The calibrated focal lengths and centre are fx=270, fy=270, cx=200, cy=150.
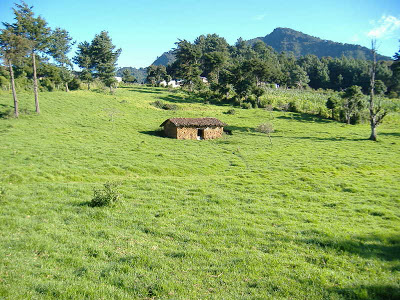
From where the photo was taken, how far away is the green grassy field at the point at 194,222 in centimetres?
805

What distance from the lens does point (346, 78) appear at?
116375mm

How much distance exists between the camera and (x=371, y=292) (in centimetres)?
816

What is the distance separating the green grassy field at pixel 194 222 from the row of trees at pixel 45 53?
13.1 metres

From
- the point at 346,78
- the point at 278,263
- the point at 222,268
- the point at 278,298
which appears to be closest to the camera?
the point at 278,298

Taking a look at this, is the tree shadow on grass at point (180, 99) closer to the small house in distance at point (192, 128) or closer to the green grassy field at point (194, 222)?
the small house in distance at point (192, 128)

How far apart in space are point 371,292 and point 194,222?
296 inches

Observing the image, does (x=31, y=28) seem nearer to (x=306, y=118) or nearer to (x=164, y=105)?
(x=164, y=105)

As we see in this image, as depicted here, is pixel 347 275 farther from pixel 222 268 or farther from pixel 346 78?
pixel 346 78

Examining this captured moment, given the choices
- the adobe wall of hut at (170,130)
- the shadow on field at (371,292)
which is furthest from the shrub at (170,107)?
the shadow on field at (371,292)

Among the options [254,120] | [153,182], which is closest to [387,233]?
[153,182]

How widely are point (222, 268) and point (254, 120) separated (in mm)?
50468

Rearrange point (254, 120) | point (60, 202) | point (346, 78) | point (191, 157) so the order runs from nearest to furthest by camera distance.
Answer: point (60, 202), point (191, 157), point (254, 120), point (346, 78)

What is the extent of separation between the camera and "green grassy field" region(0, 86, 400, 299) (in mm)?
8055

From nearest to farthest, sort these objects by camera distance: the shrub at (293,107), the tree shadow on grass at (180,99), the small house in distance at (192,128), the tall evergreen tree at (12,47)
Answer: the tall evergreen tree at (12,47), the small house in distance at (192,128), the shrub at (293,107), the tree shadow on grass at (180,99)
